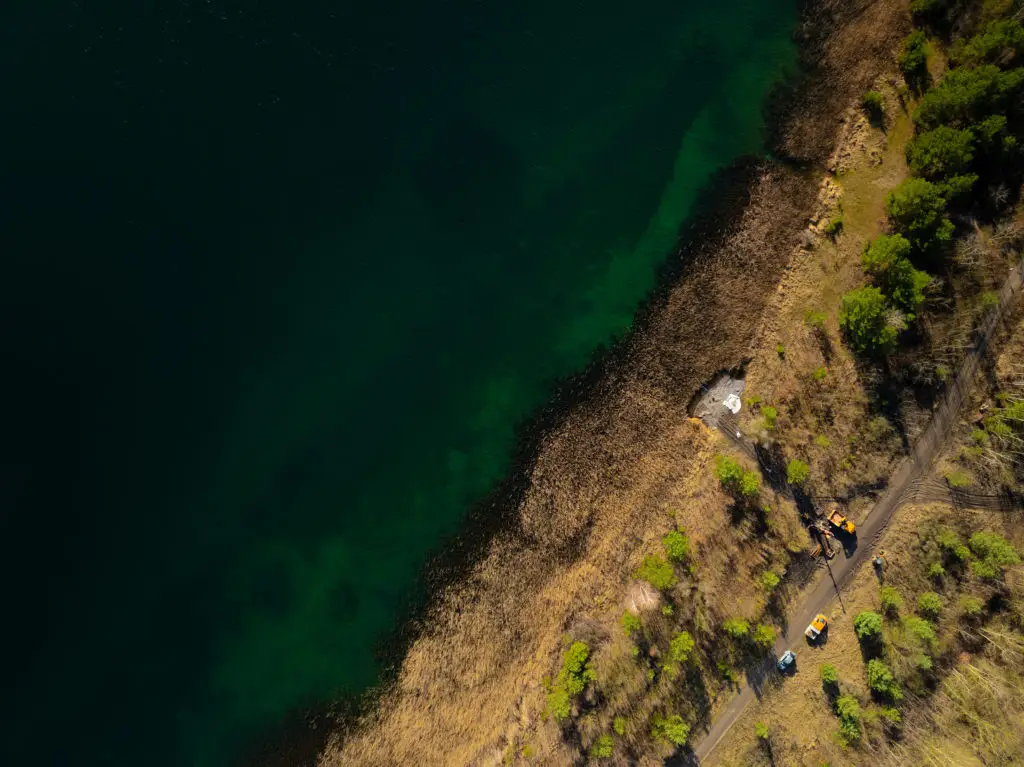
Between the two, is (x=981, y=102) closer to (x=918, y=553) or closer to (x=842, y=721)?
(x=918, y=553)

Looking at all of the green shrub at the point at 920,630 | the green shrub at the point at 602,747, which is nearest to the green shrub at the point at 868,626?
the green shrub at the point at 920,630

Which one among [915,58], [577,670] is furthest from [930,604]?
[915,58]

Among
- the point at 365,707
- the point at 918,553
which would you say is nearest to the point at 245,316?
the point at 365,707

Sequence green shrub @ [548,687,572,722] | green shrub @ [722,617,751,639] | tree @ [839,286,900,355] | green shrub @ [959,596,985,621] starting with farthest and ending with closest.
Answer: green shrub @ [548,687,572,722] → green shrub @ [722,617,751,639] → green shrub @ [959,596,985,621] → tree @ [839,286,900,355]

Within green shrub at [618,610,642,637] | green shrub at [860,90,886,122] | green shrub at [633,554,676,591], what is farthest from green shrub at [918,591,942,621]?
green shrub at [860,90,886,122]

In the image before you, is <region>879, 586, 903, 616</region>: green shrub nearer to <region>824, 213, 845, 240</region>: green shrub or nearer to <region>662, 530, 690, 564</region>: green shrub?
<region>662, 530, 690, 564</region>: green shrub

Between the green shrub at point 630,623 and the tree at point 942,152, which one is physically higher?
the tree at point 942,152

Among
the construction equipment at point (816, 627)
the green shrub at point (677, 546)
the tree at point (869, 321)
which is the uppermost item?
the tree at point (869, 321)

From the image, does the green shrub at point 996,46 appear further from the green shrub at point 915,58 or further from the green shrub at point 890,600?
the green shrub at point 890,600
